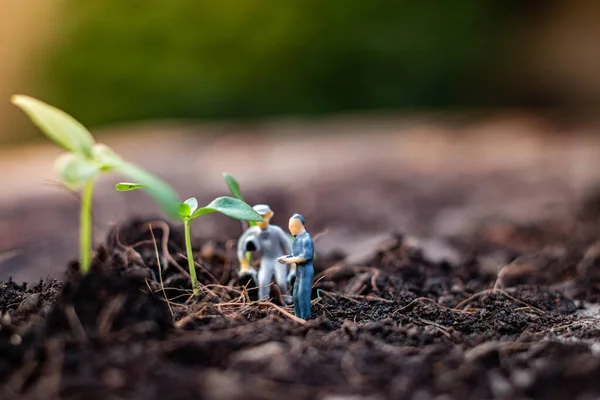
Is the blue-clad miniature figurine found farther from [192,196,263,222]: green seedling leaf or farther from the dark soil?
[192,196,263,222]: green seedling leaf

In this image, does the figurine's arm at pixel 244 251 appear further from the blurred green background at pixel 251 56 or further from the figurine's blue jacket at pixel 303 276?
the blurred green background at pixel 251 56

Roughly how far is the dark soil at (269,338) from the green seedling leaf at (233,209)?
283 mm

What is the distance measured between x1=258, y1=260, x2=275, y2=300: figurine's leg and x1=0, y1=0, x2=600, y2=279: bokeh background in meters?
1.71

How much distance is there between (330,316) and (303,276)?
201 millimetres

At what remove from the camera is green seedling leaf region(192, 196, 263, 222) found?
188 cm

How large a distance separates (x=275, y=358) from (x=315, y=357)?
0.37ft

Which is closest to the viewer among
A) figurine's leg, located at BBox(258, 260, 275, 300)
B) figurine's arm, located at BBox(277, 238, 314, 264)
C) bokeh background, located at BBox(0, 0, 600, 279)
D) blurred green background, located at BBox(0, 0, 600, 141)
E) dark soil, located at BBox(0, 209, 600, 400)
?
dark soil, located at BBox(0, 209, 600, 400)

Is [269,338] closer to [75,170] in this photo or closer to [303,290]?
[303,290]

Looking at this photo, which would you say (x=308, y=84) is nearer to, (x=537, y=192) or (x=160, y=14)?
(x=160, y=14)

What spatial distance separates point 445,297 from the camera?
99.3 inches

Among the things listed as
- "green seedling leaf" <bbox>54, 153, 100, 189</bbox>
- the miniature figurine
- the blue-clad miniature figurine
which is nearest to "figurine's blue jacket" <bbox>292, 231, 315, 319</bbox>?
the blue-clad miniature figurine

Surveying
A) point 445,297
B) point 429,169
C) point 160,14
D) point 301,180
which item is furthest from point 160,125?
point 445,297

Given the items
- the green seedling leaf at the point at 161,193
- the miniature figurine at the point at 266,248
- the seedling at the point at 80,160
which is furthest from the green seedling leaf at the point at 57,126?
the miniature figurine at the point at 266,248

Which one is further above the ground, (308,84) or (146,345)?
(308,84)
